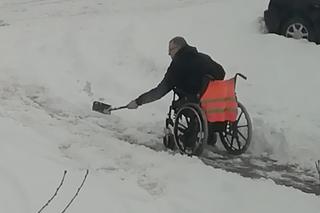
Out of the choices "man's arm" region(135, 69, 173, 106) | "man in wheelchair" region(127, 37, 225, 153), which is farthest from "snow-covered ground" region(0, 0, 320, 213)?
"man in wheelchair" region(127, 37, 225, 153)

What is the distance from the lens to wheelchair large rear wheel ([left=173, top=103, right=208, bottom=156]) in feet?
26.4

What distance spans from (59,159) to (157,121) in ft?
7.51

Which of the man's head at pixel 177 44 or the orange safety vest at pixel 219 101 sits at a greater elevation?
the man's head at pixel 177 44

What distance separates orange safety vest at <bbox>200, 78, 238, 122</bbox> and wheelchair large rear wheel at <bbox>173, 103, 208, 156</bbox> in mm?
130

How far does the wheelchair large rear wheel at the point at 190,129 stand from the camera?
26.4ft

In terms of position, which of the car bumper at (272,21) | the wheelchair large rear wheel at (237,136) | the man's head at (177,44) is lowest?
the wheelchair large rear wheel at (237,136)

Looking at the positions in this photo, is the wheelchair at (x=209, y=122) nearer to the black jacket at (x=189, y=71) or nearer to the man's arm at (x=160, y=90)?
the black jacket at (x=189, y=71)

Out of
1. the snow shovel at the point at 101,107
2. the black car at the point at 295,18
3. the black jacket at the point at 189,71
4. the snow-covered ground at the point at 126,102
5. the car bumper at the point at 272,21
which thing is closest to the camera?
the snow-covered ground at the point at 126,102

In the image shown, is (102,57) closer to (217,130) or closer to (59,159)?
(217,130)

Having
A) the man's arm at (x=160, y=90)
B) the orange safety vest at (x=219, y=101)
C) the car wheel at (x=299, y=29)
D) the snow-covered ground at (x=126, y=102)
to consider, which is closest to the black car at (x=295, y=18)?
the car wheel at (x=299, y=29)

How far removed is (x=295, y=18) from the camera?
11742 millimetres

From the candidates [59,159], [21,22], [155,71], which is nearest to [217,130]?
[59,159]

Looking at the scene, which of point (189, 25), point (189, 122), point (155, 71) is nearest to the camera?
point (189, 122)

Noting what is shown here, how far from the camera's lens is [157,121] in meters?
9.44
